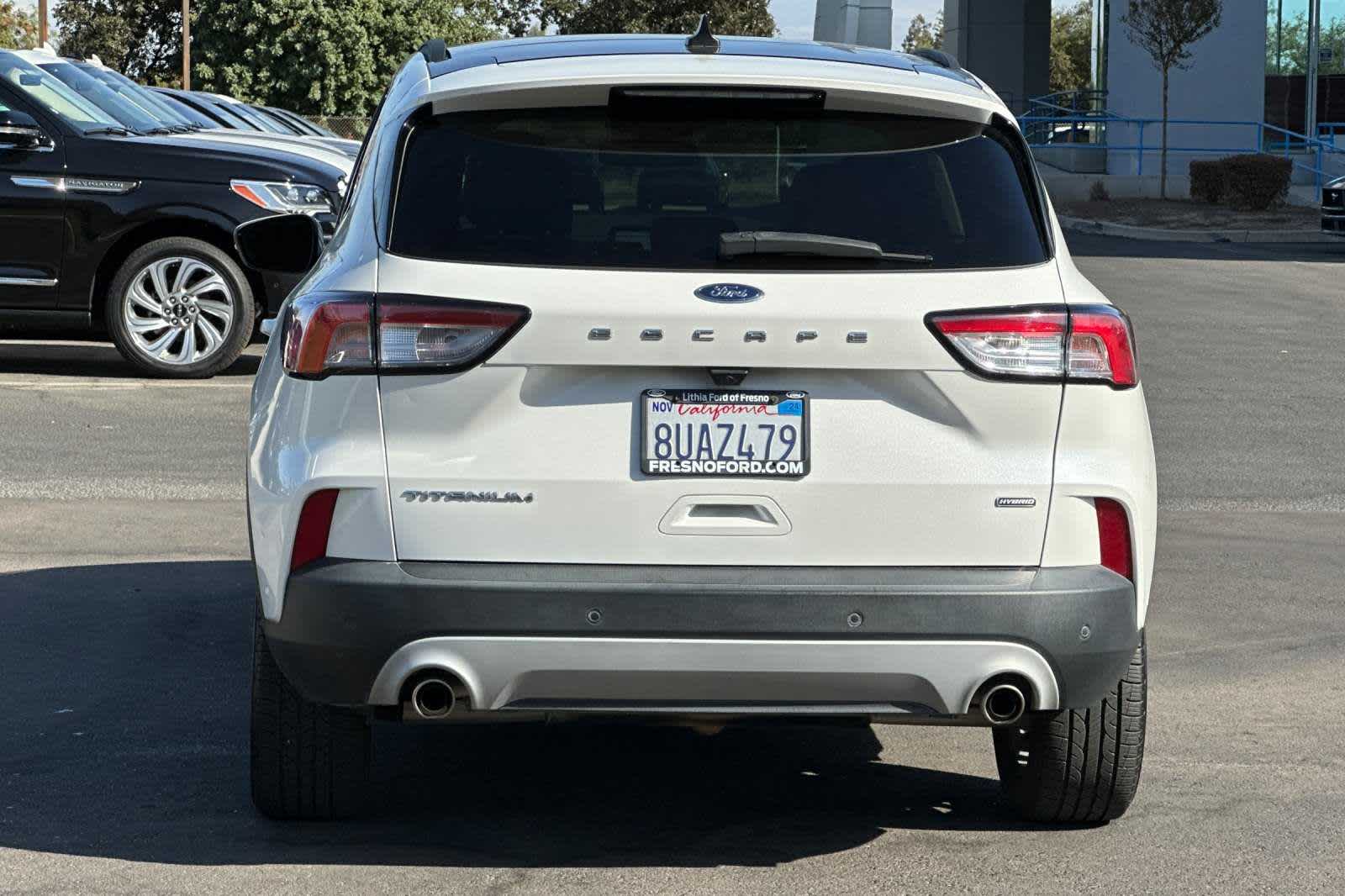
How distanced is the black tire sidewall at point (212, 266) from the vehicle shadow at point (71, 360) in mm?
326

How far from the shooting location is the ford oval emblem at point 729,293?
4.07 meters

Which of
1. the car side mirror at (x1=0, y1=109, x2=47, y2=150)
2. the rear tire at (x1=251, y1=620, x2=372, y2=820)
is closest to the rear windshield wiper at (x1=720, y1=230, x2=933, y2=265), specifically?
the rear tire at (x1=251, y1=620, x2=372, y2=820)

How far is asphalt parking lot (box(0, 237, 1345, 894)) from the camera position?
14.7ft

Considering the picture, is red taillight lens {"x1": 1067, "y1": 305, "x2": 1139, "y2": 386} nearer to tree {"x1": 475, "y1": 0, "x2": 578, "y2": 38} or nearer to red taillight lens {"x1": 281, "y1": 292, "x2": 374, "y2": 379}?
red taillight lens {"x1": 281, "y1": 292, "x2": 374, "y2": 379}

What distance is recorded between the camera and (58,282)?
12.6 meters

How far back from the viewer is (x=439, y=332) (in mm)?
4090

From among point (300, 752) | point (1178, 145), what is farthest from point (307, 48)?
point (300, 752)

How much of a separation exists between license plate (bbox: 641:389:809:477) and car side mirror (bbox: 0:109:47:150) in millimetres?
9420

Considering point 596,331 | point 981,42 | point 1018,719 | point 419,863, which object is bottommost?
point 419,863

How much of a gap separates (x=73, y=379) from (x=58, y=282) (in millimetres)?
670

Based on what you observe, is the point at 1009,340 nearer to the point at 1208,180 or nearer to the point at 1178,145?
the point at 1208,180

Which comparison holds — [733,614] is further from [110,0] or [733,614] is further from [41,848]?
[110,0]

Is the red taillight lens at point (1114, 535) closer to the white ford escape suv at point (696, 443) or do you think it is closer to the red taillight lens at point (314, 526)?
the white ford escape suv at point (696, 443)

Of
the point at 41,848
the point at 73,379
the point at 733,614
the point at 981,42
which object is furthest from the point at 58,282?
the point at 981,42
